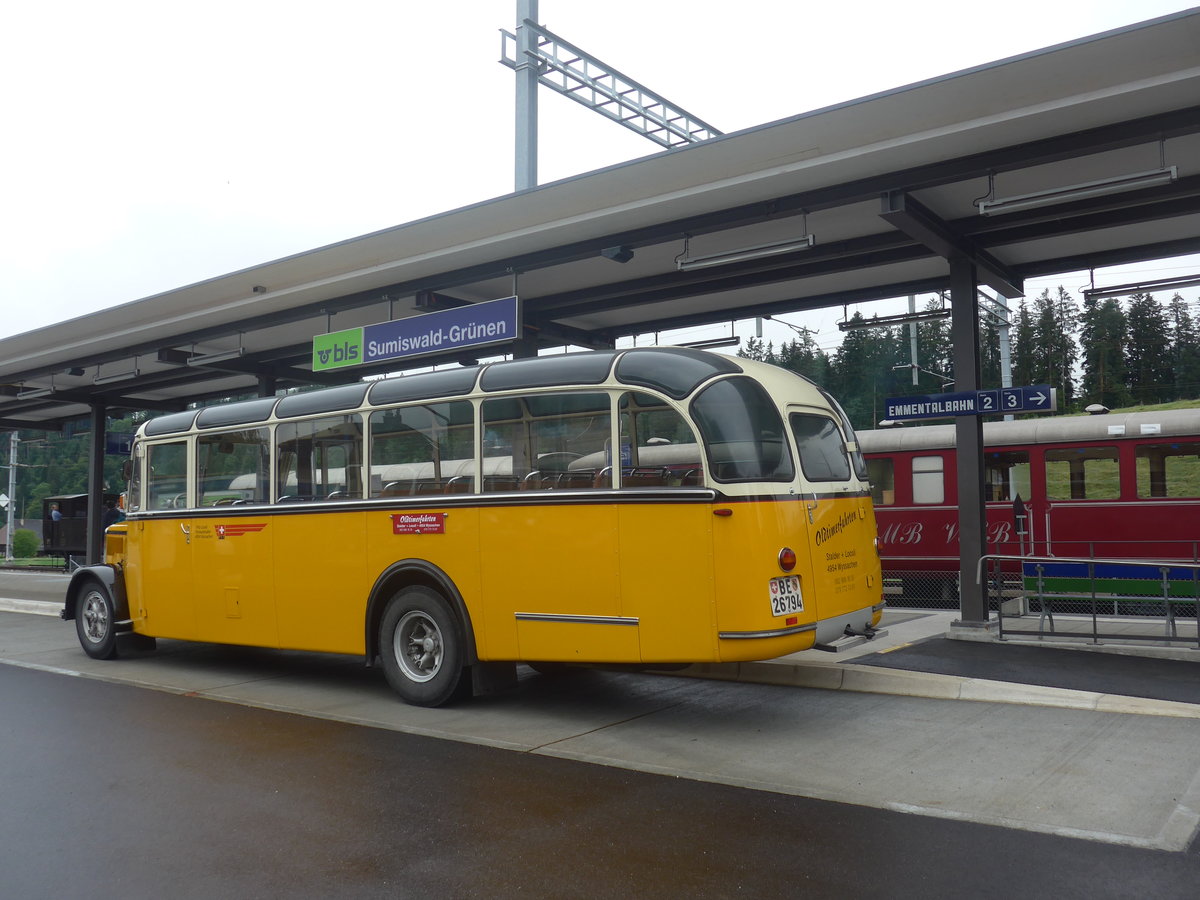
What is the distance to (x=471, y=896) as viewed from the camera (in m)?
4.08

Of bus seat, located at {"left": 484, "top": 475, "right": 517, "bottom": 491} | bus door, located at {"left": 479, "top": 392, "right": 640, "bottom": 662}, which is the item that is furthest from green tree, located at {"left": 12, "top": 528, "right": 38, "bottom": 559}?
bus door, located at {"left": 479, "top": 392, "right": 640, "bottom": 662}

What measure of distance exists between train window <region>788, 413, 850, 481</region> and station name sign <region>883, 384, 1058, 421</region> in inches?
141

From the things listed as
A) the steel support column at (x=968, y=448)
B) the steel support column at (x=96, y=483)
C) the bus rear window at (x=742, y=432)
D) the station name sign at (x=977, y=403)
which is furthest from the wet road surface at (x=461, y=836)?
the steel support column at (x=96, y=483)

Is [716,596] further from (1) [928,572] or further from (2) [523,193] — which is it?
(1) [928,572]

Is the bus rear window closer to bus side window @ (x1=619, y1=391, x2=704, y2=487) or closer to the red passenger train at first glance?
bus side window @ (x1=619, y1=391, x2=704, y2=487)

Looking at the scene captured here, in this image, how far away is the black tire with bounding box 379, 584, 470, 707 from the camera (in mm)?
7816

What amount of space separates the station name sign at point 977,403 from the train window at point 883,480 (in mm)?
5065

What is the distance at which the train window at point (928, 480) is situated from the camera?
16016mm

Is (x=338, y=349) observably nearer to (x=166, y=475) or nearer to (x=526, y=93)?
(x=166, y=475)

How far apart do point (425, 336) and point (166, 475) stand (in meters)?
3.66

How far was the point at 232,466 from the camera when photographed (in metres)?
9.91

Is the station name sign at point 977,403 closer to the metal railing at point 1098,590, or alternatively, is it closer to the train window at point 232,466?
the metal railing at point 1098,590

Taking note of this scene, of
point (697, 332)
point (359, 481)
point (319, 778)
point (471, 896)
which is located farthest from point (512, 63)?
point (471, 896)

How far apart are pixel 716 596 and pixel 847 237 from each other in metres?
6.64
